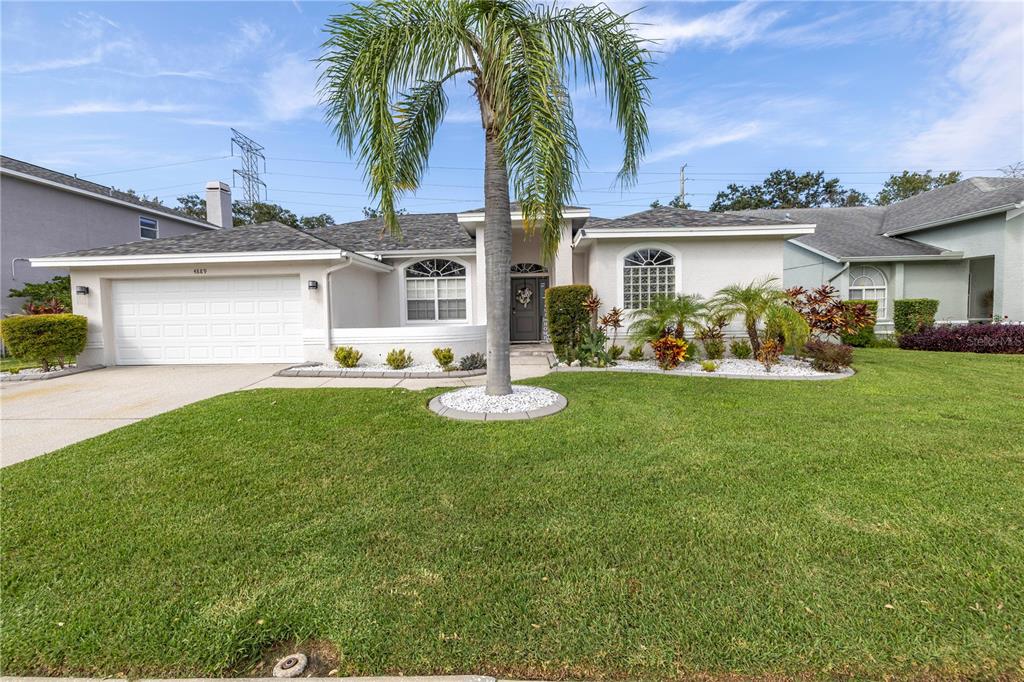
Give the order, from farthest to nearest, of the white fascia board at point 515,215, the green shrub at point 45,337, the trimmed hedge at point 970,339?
the trimmed hedge at point 970,339 → the white fascia board at point 515,215 → the green shrub at point 45,337

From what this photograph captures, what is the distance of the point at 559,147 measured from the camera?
17.0 ft

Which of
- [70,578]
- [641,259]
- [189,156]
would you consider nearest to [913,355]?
[641,259]

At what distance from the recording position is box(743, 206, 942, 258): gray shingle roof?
50.4 ft

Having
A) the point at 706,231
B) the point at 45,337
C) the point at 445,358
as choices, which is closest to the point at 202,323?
the point at 45,337

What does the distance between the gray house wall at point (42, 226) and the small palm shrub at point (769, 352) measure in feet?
65.9

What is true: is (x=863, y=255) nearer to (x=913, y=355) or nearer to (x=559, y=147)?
(x=913, y=355)

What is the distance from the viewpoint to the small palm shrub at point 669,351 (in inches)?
351

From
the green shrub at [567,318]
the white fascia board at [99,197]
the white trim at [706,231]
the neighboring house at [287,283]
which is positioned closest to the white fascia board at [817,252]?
the white trim at [706,231]

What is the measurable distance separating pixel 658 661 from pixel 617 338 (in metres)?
9.46

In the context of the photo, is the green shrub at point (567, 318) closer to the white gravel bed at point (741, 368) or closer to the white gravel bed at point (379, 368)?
the white gravel bed at point (741, 368)

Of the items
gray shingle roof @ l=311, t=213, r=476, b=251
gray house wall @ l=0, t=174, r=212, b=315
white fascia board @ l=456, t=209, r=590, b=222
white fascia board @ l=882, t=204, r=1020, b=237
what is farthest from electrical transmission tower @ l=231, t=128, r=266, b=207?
white fascia board @ l=882, t=204, r=1020, b=237

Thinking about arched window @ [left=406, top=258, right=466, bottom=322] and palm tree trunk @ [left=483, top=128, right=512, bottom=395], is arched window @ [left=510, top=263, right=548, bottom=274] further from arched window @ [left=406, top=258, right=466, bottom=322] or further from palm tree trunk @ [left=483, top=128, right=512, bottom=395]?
palm tree trunk @ [left=483, top=128, right=512, bottom=395]

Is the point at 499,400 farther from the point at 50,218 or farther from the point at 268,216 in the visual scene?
the point at 268,216

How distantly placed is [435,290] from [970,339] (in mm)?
14855
